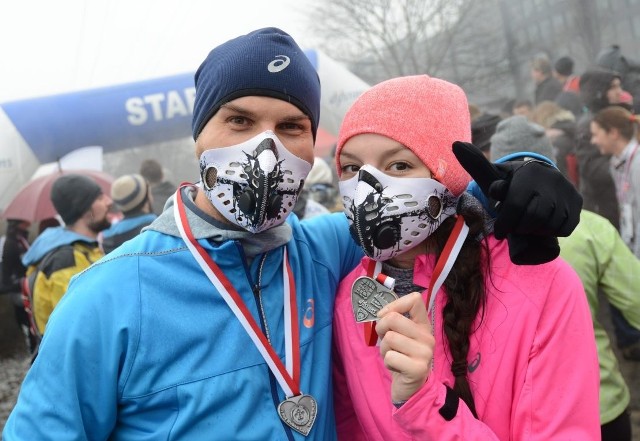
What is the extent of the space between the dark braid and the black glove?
0.19m

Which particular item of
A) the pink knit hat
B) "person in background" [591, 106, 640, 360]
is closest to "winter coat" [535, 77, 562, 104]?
"person in background" [591, 106, 640, 360]

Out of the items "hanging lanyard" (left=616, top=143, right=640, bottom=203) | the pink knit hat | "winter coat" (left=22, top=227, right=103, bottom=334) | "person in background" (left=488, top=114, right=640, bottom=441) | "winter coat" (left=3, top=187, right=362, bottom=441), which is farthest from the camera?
"hanging lanyard" (left=616, top=143, right=640, bottom=203)

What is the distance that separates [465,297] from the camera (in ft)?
5.46

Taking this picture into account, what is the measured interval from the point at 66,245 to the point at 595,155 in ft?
15.0

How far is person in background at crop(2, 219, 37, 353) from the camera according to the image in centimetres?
743

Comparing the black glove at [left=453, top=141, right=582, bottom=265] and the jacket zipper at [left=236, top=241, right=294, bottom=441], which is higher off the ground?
the black glove at [left=453, top=141, right=582, bottom=265]

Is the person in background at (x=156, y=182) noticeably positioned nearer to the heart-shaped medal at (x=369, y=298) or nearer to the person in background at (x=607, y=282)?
the person in background at (x=607, y=282)

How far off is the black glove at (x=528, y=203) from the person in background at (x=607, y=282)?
1198 millimetres

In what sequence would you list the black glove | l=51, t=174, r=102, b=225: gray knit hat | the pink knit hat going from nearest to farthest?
1. the black glove
2. the pink knit hat
3. l=51, t=174, r=102, b=225: gray knit hat

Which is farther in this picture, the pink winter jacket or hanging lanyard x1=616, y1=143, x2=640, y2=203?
hanging lanyard x1=616, y1=143, x2=640, y2=203

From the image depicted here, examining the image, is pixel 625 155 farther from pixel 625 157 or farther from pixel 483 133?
pixel 483 133

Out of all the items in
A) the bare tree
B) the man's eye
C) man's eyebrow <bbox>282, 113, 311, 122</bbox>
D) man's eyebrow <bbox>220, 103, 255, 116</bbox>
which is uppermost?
man's eyebrow <bbox>220, 103, 255, 116</bbox>

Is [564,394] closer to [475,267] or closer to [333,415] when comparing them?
[475,267]

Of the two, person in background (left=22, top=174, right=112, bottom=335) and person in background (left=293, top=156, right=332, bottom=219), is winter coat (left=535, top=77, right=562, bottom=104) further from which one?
person in background (left=22, top=174, right=112, bottom=335)
